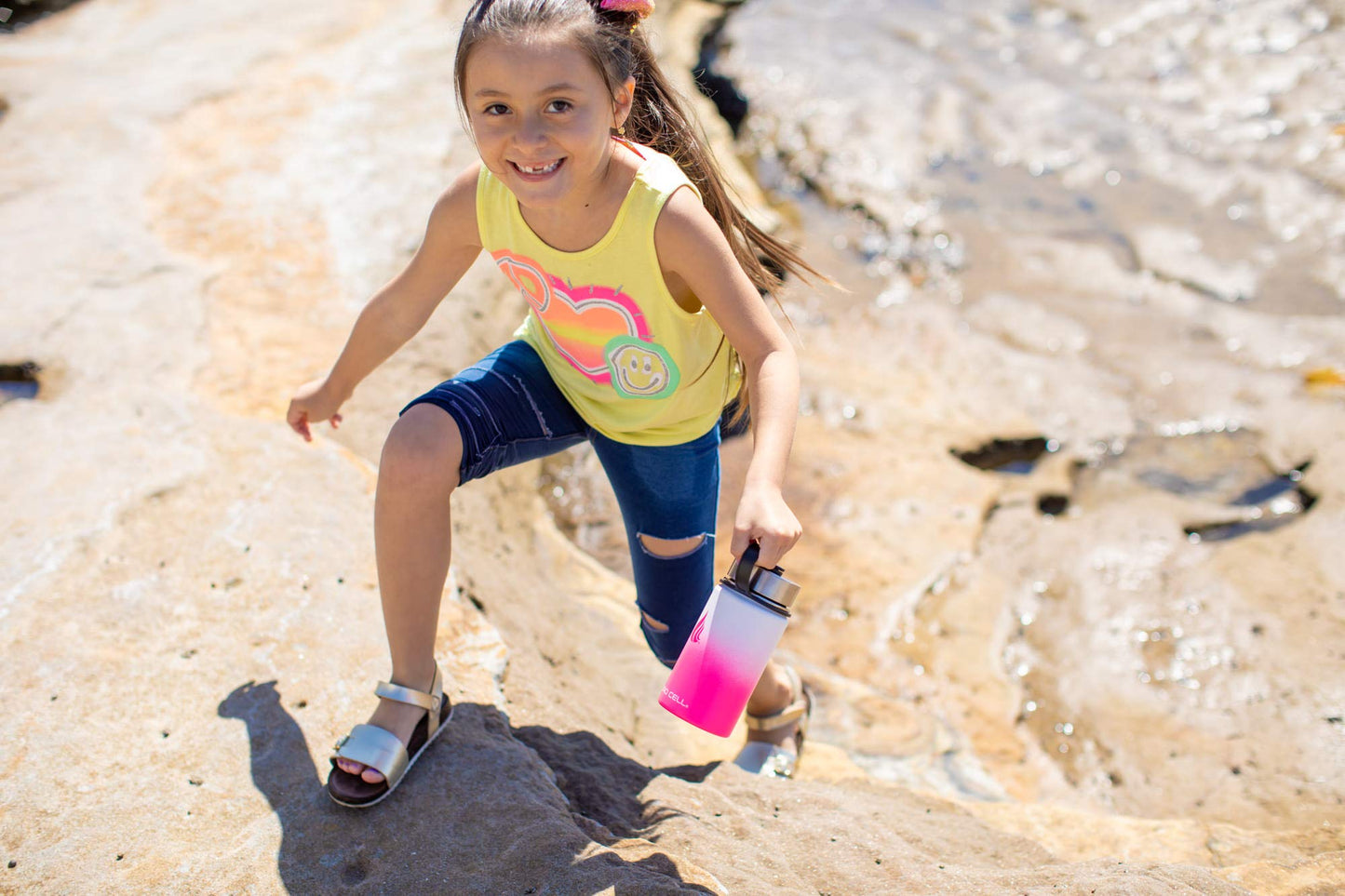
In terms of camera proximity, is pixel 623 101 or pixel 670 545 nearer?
pixel 623 101

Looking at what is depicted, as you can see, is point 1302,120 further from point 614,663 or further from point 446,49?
point 614,663

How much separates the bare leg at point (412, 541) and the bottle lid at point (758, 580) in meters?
0.55

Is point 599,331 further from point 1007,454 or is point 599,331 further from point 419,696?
point 1007,454

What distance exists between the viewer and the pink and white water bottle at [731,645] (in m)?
1.58

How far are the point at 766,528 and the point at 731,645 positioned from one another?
18cm

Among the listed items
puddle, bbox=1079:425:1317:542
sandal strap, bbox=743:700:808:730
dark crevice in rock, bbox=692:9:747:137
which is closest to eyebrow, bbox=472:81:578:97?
sandal strap, bbox=743:700:808:730

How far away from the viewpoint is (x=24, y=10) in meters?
6.00

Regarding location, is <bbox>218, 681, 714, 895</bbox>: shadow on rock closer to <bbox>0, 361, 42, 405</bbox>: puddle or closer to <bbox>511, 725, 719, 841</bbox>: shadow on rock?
<bbox>511, 725, 719, 841</bbox>: shadow on rock

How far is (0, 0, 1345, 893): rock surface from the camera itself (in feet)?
6.11

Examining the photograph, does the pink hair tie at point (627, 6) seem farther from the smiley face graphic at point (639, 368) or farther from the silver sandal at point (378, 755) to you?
the silver sandal at point (378, 755)

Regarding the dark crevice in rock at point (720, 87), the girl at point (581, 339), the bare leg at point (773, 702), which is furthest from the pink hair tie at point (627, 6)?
the dark crevice in rock at point (720, 87)

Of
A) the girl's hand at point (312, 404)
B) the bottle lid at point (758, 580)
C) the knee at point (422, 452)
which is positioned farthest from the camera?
the girl's hand at point (312, 404)

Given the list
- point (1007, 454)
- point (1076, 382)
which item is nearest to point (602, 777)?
point (1007, 454)

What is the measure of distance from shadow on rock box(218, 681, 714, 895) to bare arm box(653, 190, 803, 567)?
0.64 meters
